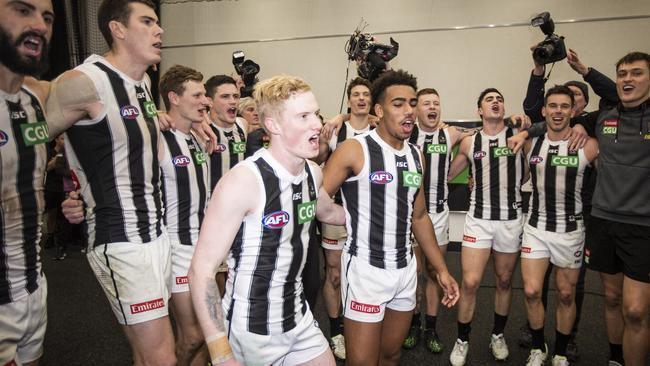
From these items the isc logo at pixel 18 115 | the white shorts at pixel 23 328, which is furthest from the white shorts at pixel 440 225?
the isc logo at pixel 18 115

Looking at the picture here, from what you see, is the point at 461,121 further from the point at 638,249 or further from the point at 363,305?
the point at 363,305

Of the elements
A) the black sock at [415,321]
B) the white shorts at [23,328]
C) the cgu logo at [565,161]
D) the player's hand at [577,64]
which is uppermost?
the player's hand at [577,64]

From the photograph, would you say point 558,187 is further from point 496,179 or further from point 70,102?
point 70,102

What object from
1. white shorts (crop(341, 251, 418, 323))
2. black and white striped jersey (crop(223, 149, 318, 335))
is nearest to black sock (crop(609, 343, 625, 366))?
white shorts (crop(341, 251, 418, 323))

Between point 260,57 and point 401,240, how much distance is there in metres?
6.02

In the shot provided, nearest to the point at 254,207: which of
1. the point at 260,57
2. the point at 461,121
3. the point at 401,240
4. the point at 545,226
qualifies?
the point at 401,240

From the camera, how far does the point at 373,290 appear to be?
2.46 m

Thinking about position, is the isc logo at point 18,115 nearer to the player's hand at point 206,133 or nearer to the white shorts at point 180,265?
the white shorts at point 180,265

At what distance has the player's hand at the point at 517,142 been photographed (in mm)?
3360

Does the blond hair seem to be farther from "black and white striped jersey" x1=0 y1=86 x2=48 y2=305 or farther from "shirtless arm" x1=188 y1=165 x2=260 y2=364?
"black and white striped jersey" x1=0 y1=86 x2=48 y2=305

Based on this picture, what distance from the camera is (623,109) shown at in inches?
115

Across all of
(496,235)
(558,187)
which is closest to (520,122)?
(558,187)

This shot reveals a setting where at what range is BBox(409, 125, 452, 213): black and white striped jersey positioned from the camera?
3.80 m

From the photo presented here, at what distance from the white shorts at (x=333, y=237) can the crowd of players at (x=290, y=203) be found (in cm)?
2
